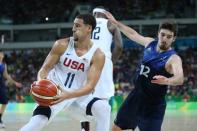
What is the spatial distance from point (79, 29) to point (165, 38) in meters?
0.99

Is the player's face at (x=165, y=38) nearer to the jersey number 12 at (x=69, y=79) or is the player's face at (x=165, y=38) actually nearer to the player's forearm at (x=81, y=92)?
the player's forearm at (x=81, y=92)

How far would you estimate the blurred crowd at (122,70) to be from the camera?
21422 mm

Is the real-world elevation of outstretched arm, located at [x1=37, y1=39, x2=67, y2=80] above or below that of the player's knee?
above

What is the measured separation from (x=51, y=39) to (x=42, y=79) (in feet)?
84.5

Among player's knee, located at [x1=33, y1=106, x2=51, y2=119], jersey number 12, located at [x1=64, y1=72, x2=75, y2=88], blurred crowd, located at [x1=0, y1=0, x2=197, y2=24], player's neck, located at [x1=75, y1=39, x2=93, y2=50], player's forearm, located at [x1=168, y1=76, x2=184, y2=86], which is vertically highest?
blurred crowd, located at [x1=0, y1=0, x2=197, y2=24]

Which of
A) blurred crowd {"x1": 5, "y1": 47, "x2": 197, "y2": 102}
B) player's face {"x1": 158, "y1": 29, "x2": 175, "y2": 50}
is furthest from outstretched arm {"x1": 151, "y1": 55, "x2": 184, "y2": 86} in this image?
blurred crowd {"x1": 5, "y1": 47, "x2": 197, "y2": 102}

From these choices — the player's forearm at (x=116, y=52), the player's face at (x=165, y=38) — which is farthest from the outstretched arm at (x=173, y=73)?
the player's forearm at (x=116, y=52)

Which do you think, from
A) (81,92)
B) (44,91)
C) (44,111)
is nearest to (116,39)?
(81,92)

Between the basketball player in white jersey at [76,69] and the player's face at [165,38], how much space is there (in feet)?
2.28

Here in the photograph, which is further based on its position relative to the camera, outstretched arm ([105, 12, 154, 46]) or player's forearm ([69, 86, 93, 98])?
outstretched arm ([105, 12, 154, 46])

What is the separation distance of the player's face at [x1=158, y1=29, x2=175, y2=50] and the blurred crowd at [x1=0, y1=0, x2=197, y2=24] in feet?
83.8

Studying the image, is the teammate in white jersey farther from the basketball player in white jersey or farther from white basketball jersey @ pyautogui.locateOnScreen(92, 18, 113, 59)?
the basketball player in white jersey

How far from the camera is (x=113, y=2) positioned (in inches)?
1286

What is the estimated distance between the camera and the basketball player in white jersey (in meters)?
5.86
